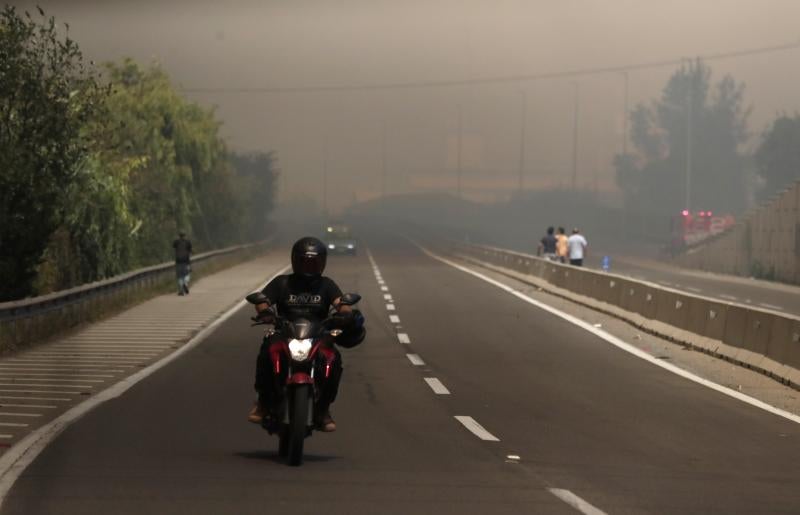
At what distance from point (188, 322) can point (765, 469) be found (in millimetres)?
20162

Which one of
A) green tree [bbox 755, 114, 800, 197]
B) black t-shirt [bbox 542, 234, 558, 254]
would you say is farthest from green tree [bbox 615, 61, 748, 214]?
black t-shirt [bbox 542, 234, 558, 254]

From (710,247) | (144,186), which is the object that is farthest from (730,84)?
(144,186)

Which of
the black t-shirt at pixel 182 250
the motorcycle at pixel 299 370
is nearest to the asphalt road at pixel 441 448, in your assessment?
the motorcycle at pixel 299 370

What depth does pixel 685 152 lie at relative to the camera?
176 meters

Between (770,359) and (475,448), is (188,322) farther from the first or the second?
(475,448)

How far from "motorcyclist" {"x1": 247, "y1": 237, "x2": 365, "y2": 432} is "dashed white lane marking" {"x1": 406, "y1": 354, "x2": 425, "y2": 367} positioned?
9.44 meters

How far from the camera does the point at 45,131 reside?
95.6ft

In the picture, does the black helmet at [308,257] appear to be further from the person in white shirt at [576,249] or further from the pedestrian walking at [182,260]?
the person in white shirt at [576,249]

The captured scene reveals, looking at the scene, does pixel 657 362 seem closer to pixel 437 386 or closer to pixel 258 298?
pixel 437 386

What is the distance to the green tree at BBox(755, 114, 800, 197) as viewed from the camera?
124250 mm

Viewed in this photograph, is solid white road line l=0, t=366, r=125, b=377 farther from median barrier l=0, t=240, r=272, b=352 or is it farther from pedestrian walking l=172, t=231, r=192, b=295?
pedestrian walking l=172, t=231, r=192, b=295

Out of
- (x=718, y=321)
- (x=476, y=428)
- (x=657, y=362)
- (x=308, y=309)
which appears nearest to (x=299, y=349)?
(x=308, y=309)

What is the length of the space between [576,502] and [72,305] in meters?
20.5

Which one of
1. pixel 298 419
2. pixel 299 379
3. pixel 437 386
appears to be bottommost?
pixel 437 386
